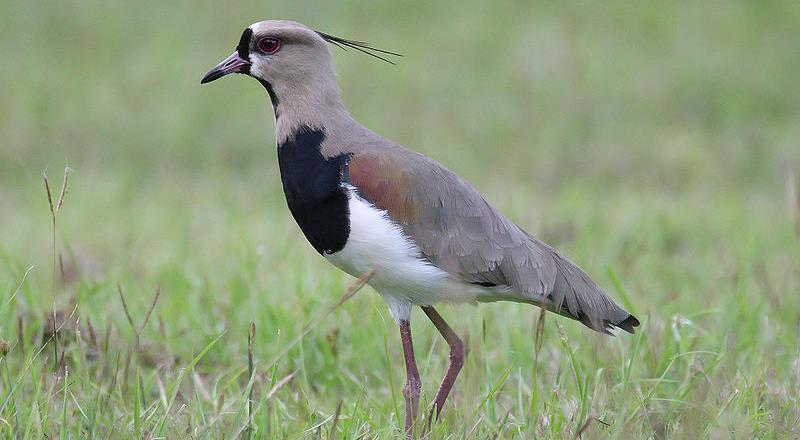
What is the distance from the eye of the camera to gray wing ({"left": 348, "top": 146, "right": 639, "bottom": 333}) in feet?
12.3

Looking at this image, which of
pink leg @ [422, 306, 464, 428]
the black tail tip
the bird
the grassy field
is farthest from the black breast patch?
the black tail tip

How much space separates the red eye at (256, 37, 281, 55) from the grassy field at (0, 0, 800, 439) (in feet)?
3.45

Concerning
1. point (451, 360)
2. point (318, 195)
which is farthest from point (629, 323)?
point (318, 195)

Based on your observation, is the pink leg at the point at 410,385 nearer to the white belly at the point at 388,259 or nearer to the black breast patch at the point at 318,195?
the white belly at the point at 388,259

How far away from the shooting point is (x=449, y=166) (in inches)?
340

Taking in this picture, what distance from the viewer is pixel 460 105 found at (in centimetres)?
993

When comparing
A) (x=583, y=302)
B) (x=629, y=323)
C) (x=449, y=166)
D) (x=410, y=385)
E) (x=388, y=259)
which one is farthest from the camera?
(x=449, y=166)

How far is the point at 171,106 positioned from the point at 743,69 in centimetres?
518

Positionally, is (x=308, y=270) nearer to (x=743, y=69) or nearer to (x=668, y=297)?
(x=668, y=297)

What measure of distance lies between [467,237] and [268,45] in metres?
0.98

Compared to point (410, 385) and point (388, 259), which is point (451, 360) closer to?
point (410, 385)

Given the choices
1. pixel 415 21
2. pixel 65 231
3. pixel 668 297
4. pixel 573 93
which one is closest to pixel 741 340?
pixel 668 297

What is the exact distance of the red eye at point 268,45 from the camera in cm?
402

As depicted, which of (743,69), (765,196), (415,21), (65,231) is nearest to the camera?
(65,231)
